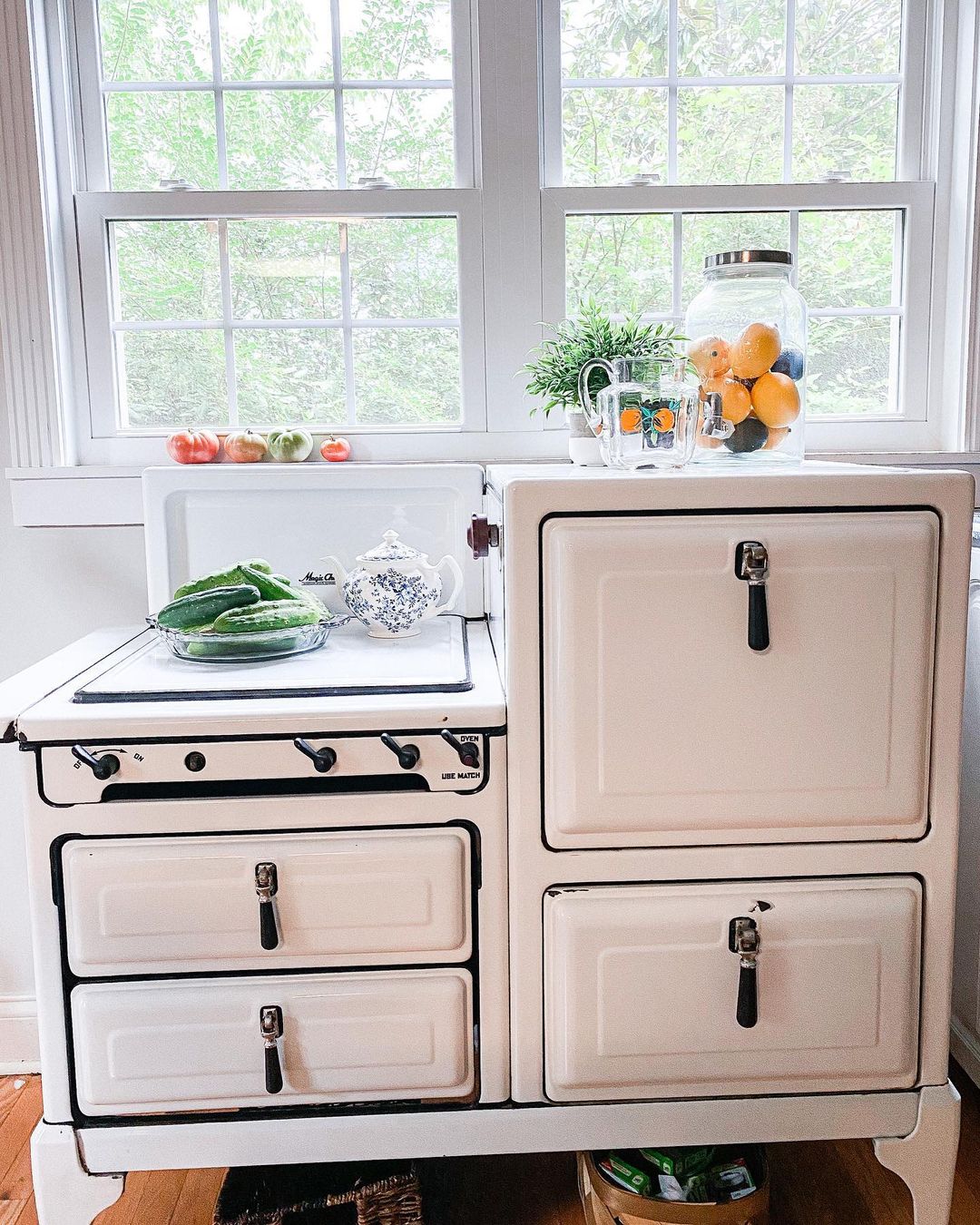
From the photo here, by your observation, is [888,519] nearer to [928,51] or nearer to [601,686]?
[601,686]

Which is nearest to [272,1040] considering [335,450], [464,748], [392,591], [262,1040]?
[262,1040]

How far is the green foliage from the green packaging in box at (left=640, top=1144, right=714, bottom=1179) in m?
1.19

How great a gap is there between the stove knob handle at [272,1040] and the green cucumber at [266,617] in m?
0.51

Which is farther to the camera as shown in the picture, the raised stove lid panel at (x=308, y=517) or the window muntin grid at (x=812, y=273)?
the window muntin grid at (x=812, y=273)

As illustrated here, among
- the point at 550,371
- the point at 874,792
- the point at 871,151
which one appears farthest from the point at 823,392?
the point at 874,792

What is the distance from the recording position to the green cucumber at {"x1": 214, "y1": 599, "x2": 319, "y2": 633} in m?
1.40

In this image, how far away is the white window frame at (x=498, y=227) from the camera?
5.99 ft

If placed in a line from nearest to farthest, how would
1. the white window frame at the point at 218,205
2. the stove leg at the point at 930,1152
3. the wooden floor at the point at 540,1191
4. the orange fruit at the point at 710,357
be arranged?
1. the stove leg at the point at 930,1152
2. the orange fruit at the point at 710,357
3. the wooden floor at the point at 540,1191
4. the white window frame at the point at 218,205

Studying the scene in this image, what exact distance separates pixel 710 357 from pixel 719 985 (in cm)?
88

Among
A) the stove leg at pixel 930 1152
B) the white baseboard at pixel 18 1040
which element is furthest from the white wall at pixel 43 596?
the stove leg at pixel 930 1152

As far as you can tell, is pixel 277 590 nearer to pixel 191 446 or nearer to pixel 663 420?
pixel 191 446

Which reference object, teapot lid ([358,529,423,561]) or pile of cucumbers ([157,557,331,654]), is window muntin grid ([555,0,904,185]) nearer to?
teapot lid ([358,529,423,561])

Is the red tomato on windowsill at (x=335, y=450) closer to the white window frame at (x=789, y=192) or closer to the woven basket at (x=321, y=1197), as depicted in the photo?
the white window frame at (x=789, y=192)

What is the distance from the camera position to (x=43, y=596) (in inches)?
74.9
